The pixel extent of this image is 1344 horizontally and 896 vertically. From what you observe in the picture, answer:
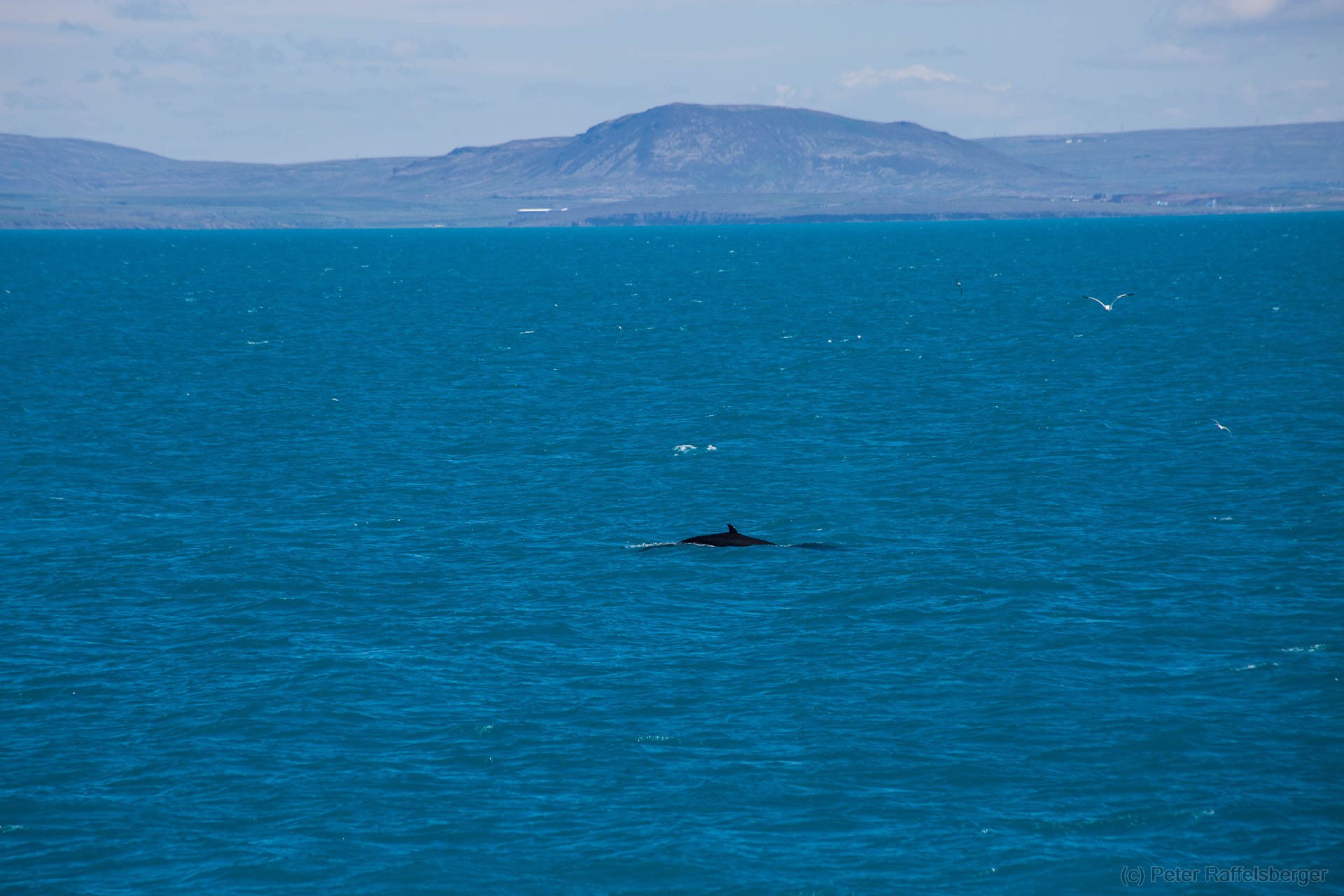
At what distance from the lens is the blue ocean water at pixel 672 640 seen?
2844 cm

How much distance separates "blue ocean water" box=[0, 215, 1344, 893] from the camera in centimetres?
2844

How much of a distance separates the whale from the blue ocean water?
555mm

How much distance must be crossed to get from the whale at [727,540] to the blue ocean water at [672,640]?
21.9 inches

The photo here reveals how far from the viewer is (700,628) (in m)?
41.1

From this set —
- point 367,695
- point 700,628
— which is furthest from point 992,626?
point 367,695

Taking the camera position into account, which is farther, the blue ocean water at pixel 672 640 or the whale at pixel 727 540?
the whale at pixel 727 540

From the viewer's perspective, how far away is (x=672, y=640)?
132 ft

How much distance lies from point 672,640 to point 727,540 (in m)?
9.42

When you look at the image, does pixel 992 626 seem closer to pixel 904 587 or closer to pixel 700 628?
pixel 904 587

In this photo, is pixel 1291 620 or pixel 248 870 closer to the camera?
pixel 248 870

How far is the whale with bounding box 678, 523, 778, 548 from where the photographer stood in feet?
161

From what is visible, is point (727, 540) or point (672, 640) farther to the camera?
point (727, 540)

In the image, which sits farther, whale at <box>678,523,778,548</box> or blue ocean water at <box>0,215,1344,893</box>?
whale at <box>678,523,778,548</box>

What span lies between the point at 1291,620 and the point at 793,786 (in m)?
18.7
